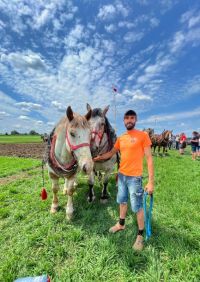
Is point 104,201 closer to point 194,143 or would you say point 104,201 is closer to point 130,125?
point 130,125

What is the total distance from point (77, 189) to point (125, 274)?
378 cm

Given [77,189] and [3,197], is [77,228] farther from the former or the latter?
[3,197]

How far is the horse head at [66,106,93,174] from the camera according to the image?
313 centimetres

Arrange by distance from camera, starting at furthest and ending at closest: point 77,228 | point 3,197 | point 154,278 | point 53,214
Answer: point 3,197 → point 53,214 → point 77,228 → point 154,278

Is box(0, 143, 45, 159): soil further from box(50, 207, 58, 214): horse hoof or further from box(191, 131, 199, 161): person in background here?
box(191, 131, 199, 161): person in background

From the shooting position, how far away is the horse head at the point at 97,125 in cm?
451

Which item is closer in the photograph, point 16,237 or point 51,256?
point 51,256

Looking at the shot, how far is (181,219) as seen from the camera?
156 inches

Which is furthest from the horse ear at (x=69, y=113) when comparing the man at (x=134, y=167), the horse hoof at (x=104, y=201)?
the horse hoof at (x=104, y=201)

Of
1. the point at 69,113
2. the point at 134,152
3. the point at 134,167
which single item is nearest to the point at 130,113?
the point at 134,152

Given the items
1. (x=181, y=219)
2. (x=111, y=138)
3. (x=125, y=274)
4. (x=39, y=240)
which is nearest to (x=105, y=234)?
(x=125, y=274)

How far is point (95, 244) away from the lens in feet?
10.7

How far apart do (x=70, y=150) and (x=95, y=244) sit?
5.81 ft

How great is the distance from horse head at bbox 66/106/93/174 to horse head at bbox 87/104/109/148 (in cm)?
103
